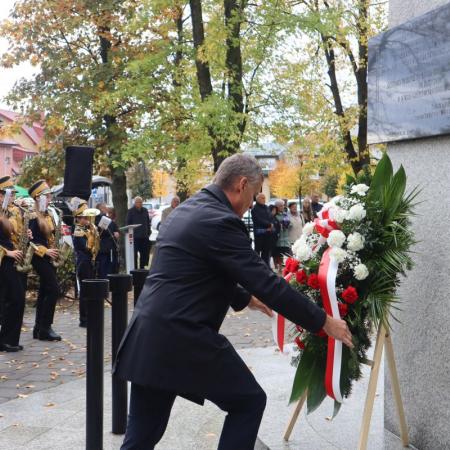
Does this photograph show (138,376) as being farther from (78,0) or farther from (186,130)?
(78,0)

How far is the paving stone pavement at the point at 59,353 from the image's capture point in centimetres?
704

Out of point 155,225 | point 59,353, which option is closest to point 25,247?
point 59,353

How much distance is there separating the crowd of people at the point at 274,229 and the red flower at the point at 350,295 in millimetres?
12314

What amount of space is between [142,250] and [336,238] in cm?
1409

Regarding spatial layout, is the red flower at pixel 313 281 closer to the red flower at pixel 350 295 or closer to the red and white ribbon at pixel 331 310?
the red and white ribbon at pixel 331 310

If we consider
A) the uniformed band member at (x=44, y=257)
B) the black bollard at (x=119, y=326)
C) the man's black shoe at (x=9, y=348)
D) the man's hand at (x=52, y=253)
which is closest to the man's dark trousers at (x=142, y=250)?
the uniformed band member at (x=44, y=257)

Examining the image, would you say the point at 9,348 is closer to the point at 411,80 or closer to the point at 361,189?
the point at 361,189

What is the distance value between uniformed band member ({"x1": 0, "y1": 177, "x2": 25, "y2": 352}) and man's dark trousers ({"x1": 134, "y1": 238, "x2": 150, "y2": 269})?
28.4 ft

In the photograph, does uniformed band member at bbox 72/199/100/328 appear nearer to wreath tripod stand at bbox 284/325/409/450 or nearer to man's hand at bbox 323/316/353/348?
wreath tripod stand at bbox 284/325/409/450

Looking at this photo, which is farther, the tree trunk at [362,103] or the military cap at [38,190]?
the tree trunk at [362,103]

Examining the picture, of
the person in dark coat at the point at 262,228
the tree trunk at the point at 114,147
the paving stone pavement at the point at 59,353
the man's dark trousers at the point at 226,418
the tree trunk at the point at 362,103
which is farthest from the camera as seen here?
the tree trunk at the point at 114,147

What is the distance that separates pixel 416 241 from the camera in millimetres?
3975

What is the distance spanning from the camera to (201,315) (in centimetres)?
328

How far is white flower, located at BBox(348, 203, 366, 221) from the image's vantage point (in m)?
3.85
